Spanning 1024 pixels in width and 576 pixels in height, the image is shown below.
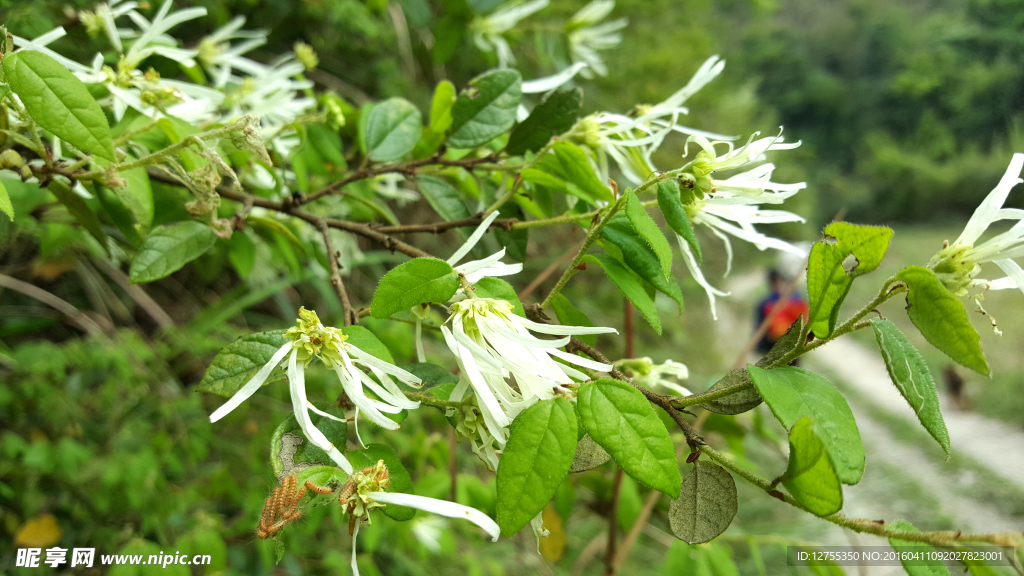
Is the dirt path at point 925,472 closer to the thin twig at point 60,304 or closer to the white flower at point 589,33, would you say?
the white flower at point 589,33

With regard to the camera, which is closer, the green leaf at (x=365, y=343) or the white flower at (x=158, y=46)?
the green leaf at (x=365, y=343)

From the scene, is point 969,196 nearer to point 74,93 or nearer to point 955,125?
point 955,125

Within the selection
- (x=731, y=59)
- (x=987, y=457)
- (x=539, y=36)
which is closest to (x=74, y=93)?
(x=539, y=36)

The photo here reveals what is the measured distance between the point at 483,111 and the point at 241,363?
235 mm

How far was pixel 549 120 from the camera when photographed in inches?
14.3

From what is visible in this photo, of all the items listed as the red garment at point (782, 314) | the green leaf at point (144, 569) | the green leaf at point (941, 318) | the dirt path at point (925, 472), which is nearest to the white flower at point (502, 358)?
the green leaf at point (941, 318)

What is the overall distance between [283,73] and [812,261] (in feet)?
1.51

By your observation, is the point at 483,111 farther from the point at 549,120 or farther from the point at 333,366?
the point at 333,366

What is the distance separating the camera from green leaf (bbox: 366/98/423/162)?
1.29 ft

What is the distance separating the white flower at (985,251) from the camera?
0.20m

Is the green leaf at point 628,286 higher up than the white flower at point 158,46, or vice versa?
the white flower at point 158,46

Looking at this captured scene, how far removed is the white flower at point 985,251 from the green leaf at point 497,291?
0.16 m

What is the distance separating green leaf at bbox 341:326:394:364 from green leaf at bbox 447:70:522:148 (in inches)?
7.5

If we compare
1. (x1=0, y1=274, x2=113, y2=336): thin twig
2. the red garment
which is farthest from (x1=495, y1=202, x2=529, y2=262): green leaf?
the red garment
